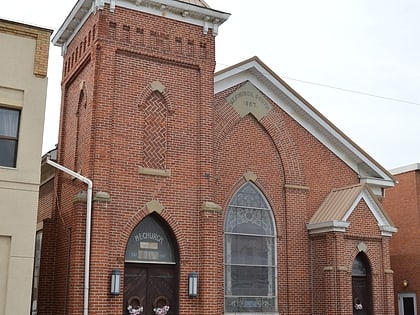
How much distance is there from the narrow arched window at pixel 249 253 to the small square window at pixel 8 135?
25.2ft

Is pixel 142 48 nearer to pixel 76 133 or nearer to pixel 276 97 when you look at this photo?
pixel 76 133

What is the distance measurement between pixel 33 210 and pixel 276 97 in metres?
10.4

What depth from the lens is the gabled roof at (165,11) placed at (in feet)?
63.9

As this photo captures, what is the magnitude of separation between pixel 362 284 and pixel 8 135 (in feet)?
42.7

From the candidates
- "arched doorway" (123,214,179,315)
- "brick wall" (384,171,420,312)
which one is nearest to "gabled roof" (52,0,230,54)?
"arched doorway" (123,214,179,315)

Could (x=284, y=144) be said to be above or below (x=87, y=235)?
above

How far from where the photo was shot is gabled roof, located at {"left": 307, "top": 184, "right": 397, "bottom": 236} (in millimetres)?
21875

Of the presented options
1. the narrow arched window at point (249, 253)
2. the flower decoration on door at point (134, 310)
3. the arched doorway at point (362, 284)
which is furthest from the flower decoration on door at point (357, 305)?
the flower decoration on door at point (134, 310)

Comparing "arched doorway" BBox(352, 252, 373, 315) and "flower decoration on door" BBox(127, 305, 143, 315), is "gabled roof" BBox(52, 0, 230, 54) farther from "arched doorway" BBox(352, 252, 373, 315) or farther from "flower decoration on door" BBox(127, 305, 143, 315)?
"arched doorway" BBox(352, 252, 373, 315)

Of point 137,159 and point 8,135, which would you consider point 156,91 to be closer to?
point 137,159

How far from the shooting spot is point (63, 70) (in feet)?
74.9

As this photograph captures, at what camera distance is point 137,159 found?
18.9 meters

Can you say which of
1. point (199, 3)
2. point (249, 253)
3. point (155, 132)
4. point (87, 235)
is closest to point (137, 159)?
point (155, 132)

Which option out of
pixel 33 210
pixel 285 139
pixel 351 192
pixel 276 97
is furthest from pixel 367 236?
pixel 33 210
